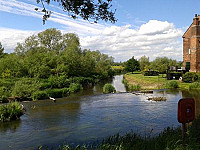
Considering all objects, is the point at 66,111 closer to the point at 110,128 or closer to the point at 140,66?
the point at 110,128

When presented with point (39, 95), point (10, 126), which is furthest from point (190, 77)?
point (10, 126)

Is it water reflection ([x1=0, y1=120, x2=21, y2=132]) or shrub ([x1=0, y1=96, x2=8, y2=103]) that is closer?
water reflection ([x1=0, y1=120, x2=21, y2=132])

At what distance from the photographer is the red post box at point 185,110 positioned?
603cm

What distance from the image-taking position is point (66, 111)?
17.0 m

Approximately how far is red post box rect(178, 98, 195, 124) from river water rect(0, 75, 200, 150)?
3.56m

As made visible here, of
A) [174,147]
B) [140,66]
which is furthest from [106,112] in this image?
[140,66]

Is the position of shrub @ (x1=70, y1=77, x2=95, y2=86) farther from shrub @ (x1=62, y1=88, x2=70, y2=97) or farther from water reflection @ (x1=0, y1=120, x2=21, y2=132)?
water reflection @ (x1=0, y1=120, x2=21, y2=132)

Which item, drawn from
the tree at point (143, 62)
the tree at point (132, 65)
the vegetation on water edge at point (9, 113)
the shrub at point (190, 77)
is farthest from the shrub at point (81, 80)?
the tree at point (143, 62)

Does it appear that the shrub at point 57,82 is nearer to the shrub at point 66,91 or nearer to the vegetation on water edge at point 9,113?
the shrub at point 66,91

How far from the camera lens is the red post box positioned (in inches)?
237

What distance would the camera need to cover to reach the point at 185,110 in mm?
6098

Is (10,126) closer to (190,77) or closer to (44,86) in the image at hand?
(44,86)

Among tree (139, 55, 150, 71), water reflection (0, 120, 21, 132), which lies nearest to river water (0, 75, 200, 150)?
water reflection (0, 120, 21, 132)

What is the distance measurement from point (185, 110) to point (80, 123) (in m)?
8.36
